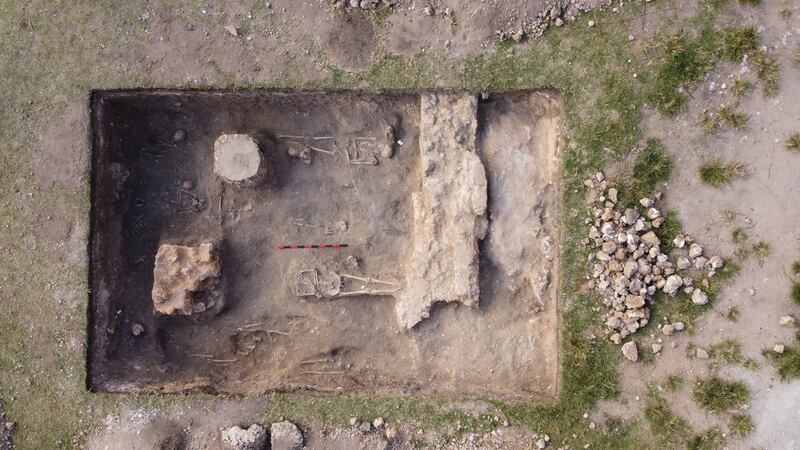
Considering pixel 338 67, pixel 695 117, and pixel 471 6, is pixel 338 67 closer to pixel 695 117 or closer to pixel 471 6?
pixel 471 6

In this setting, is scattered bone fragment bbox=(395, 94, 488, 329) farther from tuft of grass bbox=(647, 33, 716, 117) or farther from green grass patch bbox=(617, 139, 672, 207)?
tuft of grass bbox=(647, 33, 716, 117)

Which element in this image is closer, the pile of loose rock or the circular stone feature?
the pile of loose rock

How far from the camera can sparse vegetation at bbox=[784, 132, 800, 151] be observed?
5770mm

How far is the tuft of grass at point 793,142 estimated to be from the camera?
577 cm

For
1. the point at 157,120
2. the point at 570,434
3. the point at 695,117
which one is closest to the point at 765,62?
the point at 695,117

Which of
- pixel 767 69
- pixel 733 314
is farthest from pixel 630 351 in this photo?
pixel 767 69

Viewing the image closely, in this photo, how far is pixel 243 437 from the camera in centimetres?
577

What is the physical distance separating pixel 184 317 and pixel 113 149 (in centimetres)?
205

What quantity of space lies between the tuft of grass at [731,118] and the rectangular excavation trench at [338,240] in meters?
1.68

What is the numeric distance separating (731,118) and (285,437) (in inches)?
227

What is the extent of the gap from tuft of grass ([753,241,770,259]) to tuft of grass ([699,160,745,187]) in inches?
29.2

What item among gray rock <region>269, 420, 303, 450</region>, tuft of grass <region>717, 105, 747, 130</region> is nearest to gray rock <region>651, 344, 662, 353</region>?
tuft of grass <region>717, 105, 747, 130</region>

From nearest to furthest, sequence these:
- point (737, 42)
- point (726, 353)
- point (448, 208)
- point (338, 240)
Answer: point (737, 42) → point (726, 353) → point (448, 208) → point (338, 240)

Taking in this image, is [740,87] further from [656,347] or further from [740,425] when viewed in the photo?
[740,425]
